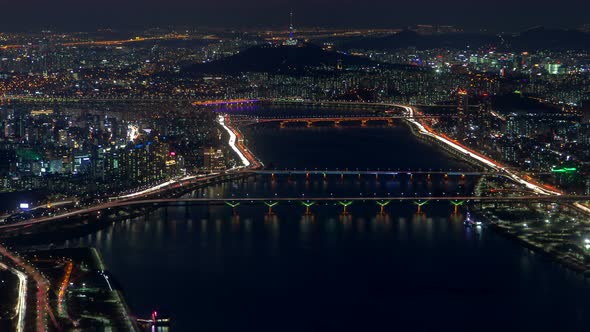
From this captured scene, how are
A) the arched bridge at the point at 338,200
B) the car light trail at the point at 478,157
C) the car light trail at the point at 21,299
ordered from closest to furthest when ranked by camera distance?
the car light trail at the point at 21,299
the arched bridge at the point at 338,200
the car light trail at the point at 478,157

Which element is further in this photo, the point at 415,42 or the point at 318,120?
the point at 415,42

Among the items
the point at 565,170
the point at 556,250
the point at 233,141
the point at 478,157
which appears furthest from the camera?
the point at 233,141

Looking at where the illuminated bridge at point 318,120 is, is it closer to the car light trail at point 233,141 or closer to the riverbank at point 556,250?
the car light trail at point 233,141

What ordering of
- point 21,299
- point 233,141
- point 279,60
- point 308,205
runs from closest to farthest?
point 21,299
point 308,205
point 233,141
point 279,60

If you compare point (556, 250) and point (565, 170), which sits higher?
point (565, 170)

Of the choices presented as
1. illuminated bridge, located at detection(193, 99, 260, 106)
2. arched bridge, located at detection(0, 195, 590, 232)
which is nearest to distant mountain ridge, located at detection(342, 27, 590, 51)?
illuminated bridge, located at detection(193, 99, 260, 106)

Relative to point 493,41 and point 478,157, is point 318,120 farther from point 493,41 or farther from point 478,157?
point 493,41

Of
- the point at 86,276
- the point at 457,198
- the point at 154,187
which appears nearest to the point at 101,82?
the point at 154,187

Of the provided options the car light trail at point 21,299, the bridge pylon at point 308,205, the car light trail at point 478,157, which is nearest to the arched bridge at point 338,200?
the bridge pylon at point 308,205

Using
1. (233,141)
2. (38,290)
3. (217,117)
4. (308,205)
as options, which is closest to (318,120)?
(217,117)

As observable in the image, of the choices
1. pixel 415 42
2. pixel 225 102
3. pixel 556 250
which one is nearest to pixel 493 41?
pixel 415 42

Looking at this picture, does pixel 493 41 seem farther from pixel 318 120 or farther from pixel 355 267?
pixel 355 267
